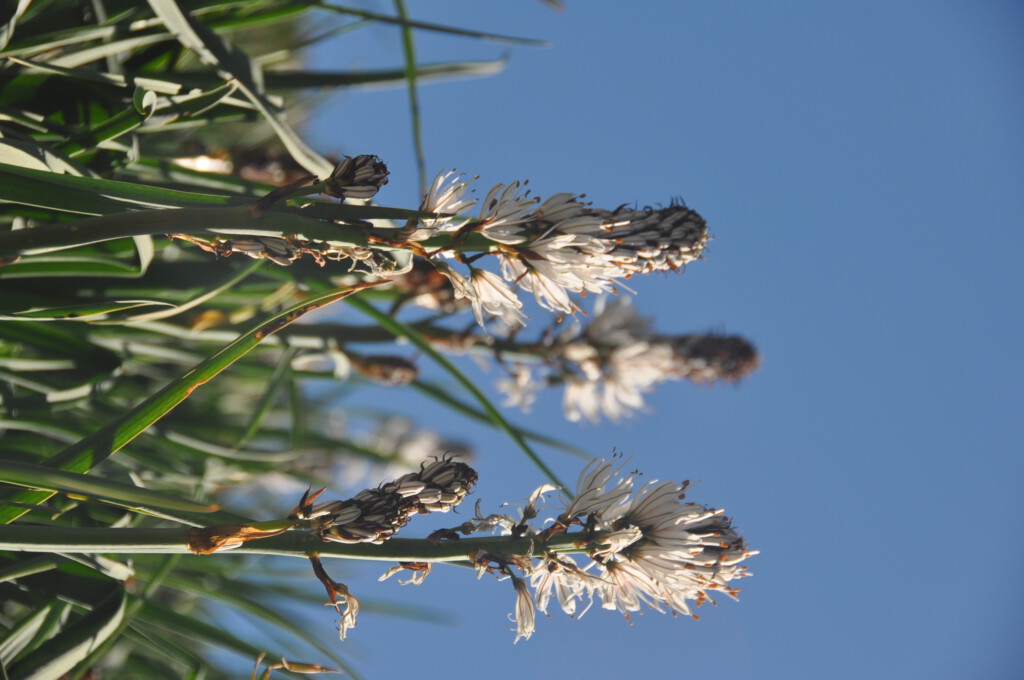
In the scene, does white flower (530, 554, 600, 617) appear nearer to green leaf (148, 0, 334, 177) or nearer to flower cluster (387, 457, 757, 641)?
flower cluster (387, 457, 757, 641)

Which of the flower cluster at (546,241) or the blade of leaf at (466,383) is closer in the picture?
the flower cluster at (546,241)

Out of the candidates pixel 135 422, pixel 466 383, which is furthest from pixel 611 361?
pixel 135 422

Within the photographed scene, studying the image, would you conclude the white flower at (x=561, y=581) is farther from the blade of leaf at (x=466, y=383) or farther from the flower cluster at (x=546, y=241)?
the flower cluster at (x=546, y=241)

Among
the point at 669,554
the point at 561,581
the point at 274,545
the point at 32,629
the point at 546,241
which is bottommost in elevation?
the point at 32,629

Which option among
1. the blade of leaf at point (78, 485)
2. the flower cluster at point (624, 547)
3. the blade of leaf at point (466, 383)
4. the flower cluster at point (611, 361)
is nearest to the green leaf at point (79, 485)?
the blade of leaf at point (78, 485)

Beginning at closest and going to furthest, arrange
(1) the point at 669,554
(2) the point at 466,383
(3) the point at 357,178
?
(3) the point at 357,178, (1) the point at 669,554, (2) the point at 466,383

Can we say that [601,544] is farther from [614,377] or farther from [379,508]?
[614,377]
